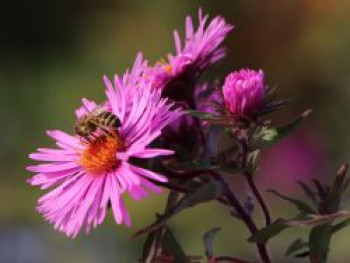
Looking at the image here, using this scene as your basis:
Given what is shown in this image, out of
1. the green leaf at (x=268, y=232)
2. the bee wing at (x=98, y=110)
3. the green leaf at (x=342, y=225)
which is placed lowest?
the green leaf at (x=342, y=225)

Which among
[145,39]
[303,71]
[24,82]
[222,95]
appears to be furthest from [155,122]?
[24,82]

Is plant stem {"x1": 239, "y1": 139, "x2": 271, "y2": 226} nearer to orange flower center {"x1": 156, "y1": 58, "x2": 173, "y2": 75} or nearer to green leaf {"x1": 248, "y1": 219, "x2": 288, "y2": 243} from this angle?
green leaf {"x1": 248, "y1": 219, "x2": 288, "y2": 243}

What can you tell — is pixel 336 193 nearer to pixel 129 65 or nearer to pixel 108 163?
pixel 108 163

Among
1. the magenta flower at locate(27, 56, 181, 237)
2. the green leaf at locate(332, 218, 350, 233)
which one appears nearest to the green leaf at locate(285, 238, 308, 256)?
the green leaf at locate(332, 218, 350, 233)

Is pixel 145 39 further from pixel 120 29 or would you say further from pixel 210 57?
pixel 210 57

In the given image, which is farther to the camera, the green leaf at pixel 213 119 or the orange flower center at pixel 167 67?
the orange flower center at pixel 167 67

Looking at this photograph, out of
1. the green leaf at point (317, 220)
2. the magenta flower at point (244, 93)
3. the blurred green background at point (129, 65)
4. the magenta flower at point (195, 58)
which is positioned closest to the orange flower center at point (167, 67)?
the magenta flower at point (195, 58)

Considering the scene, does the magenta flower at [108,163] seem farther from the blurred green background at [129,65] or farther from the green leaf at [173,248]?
the blurred green background at [129,65]
